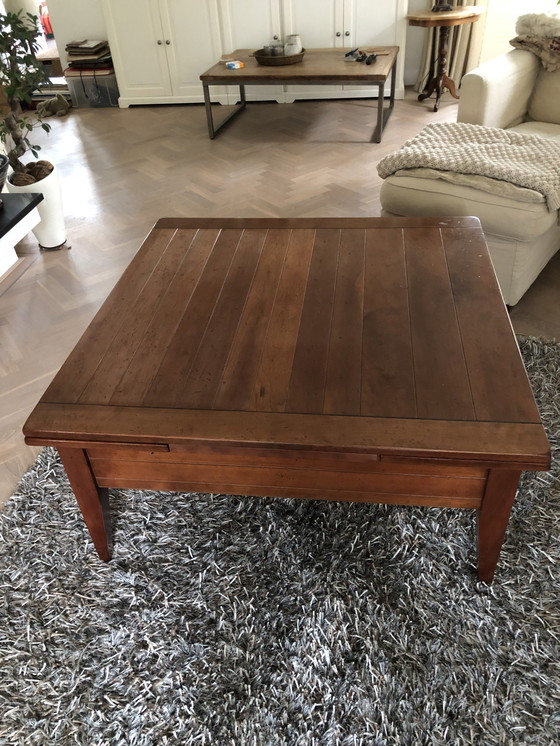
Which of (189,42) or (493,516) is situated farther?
(189,42)

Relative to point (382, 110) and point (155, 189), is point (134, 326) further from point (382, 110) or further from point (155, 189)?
point (382, 110)

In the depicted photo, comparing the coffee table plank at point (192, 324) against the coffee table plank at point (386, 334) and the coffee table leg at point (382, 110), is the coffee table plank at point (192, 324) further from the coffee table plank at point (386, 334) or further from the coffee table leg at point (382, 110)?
the coffee table leg at point (382, 110)

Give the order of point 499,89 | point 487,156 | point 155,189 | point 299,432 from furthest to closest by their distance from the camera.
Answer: point 155,189, point 499,89, point 487,156, point 299,432

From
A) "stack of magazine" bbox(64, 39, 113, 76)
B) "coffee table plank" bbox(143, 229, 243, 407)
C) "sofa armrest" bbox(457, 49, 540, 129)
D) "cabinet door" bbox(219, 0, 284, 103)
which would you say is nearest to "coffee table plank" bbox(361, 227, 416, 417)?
"coffee table plank" bbox(143, 229, 243, 407)

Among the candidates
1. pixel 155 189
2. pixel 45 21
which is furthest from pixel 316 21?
pixel 45 21

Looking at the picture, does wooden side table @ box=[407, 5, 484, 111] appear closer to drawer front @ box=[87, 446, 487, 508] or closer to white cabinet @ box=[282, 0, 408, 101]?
white cabinet @ box=[282, 0, 408, 101]

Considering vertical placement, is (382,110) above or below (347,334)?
below

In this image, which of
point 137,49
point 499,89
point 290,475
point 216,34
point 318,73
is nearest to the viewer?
point 290,475

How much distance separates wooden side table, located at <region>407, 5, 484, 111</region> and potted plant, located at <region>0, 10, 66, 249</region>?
2.30 m

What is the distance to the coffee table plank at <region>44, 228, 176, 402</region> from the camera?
1389 mm

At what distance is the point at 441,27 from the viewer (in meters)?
4.05

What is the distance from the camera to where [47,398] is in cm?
136

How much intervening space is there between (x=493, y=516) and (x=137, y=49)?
4.45 metres

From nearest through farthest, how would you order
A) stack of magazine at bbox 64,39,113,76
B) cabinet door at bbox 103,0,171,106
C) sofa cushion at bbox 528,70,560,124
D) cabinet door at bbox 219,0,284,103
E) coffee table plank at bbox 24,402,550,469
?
coffee table plank at bbox 24,402,550,469, sofa cushion at bbox 528,70,560,124, cabinet door at bbox 219,0,284,103, cabinet door at bbox 103,0,171,106, stack of magazine at bbox 64,39,113,76
